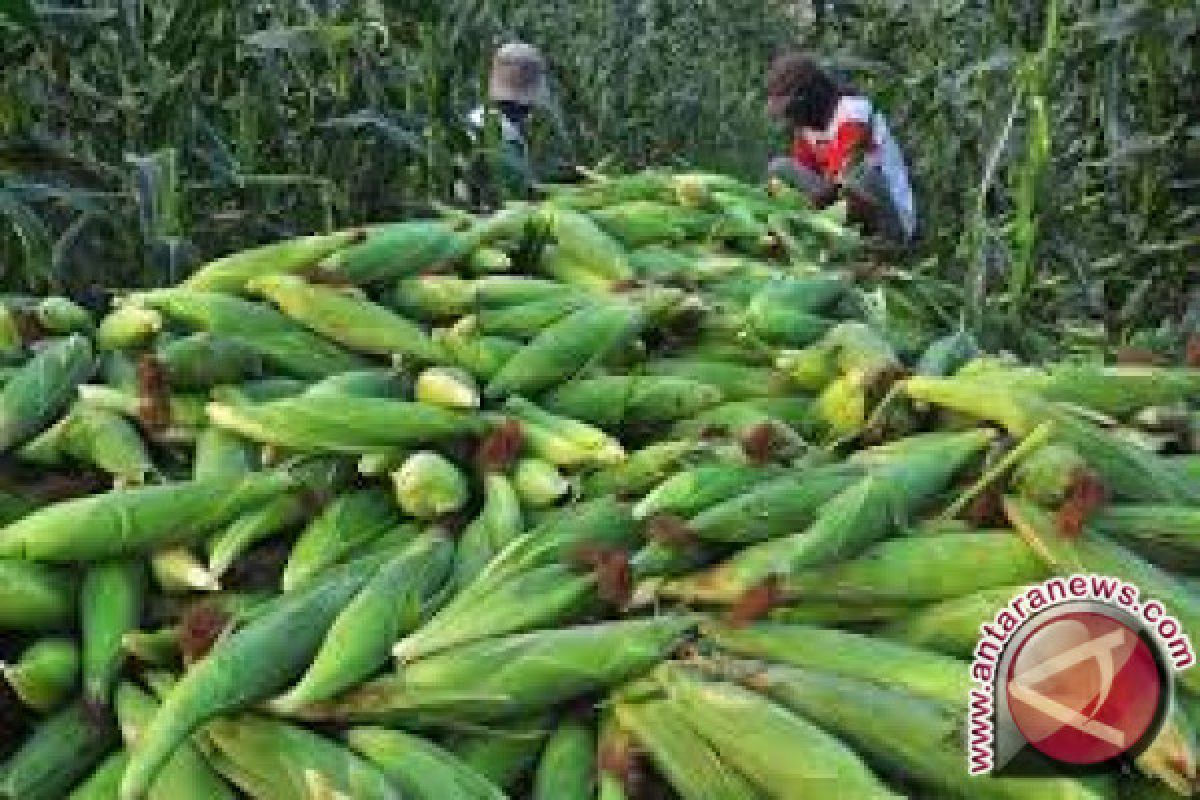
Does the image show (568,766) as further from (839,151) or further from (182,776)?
(839,151)

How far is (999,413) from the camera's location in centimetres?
243

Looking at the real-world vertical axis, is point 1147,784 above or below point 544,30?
above

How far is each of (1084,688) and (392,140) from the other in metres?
3.61

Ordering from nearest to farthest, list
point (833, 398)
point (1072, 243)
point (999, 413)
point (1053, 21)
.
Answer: point (999, 413)
point (833, 398)
point (1053, 21)
point (1072, 243)

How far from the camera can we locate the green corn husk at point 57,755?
2172 mm

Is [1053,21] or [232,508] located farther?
[1053,21]

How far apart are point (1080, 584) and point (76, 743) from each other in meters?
1.28

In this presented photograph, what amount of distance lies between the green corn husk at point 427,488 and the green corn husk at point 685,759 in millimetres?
535

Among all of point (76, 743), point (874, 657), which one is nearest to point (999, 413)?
point (874, 657)

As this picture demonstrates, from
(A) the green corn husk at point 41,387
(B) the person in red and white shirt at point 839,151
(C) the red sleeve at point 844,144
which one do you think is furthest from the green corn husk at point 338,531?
(C) the red sleeve at point 844,144

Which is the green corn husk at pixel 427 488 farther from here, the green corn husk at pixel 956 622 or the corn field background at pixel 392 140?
the corn field background at pixel 392 140

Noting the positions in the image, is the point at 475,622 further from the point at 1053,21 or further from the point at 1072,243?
the point at 1072,243

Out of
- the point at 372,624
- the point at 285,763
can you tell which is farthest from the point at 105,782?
the point at 372,624

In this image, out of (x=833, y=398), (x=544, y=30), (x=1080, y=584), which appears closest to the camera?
(x=1080, y=584)
